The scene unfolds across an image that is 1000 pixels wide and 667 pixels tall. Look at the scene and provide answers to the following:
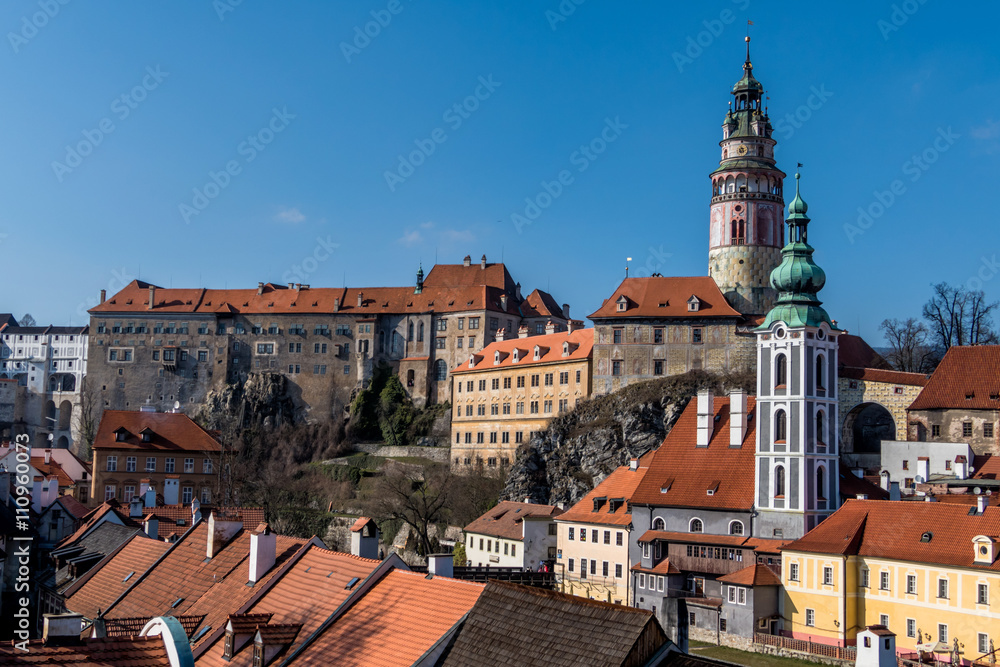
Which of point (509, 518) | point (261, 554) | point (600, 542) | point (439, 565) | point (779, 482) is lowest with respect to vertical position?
point (600, 542)

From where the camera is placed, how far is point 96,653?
13938mm

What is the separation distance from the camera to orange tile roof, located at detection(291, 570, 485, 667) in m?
17.8

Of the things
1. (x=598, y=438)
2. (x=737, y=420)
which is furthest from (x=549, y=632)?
(x=598, y=438)

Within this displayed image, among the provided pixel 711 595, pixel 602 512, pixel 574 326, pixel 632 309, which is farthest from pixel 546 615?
pixel 574 326

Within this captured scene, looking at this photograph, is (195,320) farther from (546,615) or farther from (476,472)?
(546,615)

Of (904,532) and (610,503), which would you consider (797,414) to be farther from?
(610,503)

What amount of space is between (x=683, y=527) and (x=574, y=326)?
4347cm

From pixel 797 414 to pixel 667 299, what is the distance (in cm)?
2801

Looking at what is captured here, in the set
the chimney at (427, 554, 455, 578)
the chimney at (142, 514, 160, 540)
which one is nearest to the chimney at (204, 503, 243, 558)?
the chimney at (142, 514, 160, 540)

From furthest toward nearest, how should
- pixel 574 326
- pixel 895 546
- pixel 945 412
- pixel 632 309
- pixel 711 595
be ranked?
pixel 574 326, pixel 632 309, pixel 945 412, pixel 711 595, pixel 895 546

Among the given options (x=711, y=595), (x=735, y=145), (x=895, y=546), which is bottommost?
(x=711, y=595)

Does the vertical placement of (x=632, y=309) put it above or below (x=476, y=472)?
above

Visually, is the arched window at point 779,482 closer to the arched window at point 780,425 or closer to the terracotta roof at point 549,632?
the arched window at point 780,425

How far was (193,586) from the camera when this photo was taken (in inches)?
1013
